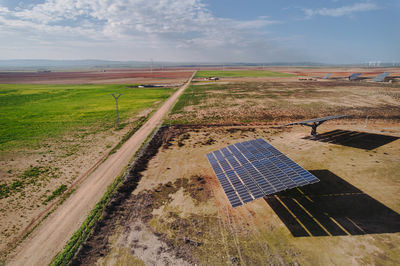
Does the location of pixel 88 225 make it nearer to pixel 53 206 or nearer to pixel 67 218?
pixel 67 218

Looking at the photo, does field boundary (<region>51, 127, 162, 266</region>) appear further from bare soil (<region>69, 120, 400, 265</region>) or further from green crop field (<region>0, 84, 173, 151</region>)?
green crop field (<region>0, 84, 173, 151</region>)

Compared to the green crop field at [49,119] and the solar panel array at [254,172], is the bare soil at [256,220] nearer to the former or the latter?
the solar panel array at [254,172]

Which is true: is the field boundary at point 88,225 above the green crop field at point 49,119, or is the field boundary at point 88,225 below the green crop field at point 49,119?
below

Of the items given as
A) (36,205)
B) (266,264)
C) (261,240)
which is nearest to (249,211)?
(261,240)

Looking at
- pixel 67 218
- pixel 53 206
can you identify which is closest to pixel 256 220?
pixel 67 218

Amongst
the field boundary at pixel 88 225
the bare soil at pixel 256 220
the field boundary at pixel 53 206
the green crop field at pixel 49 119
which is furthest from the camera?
the green crop field at pixel 49 119

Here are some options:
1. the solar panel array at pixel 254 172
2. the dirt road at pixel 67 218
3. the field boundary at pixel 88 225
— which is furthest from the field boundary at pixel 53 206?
the solar panel array at pixel 254 172

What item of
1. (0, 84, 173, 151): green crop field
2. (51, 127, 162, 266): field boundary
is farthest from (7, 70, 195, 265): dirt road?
(0, 84, 173, 151): green crop field
